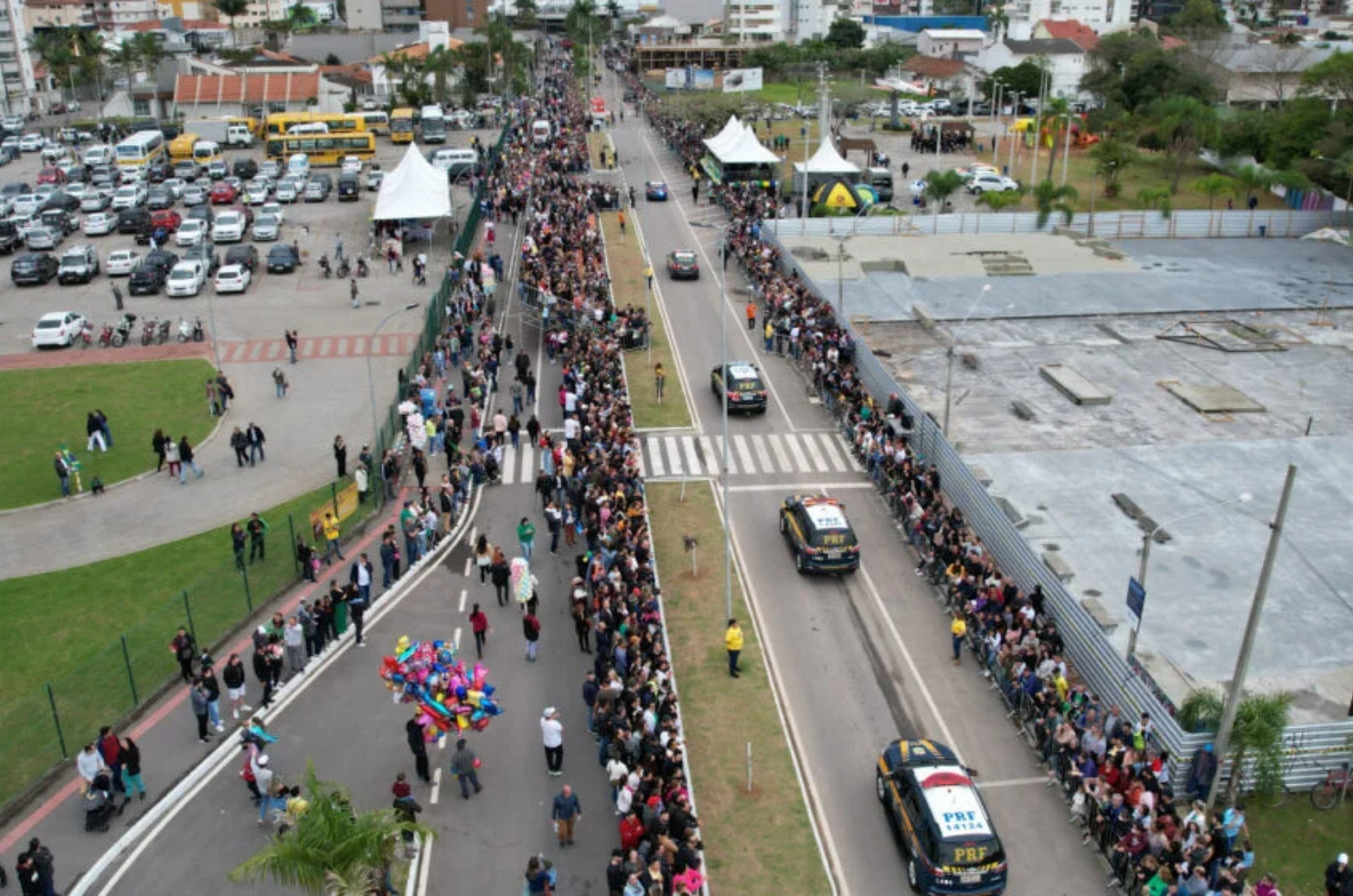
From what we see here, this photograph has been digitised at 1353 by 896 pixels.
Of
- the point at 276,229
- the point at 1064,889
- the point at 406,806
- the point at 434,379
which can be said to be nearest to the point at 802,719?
the point at 1064,889

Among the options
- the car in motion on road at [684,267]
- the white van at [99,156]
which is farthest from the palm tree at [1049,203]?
the white van at [99,156]

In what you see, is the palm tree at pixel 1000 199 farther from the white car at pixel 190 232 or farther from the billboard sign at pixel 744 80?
the billboard sign at pixel 744 80

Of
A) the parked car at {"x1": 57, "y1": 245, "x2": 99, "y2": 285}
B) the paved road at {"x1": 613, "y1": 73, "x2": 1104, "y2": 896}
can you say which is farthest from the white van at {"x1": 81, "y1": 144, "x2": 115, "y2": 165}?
the paved road at {"x1": 613, "y1": 73, "x2": 1104, "y2": 896}

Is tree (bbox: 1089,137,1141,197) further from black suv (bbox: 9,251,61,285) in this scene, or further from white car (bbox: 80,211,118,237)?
black suv (bbox: 9,251,61,285)

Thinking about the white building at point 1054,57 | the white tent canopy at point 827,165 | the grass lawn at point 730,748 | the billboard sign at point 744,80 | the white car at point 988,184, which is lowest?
the grass lawn at point 730,748

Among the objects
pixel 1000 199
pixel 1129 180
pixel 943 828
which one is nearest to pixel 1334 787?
pixel 943 828

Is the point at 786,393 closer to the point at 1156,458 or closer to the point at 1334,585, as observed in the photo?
the point at 1156,458

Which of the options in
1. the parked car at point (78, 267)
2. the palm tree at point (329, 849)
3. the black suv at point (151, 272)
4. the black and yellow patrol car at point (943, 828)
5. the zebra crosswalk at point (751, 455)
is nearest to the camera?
the palm tree at point (329, 849)
